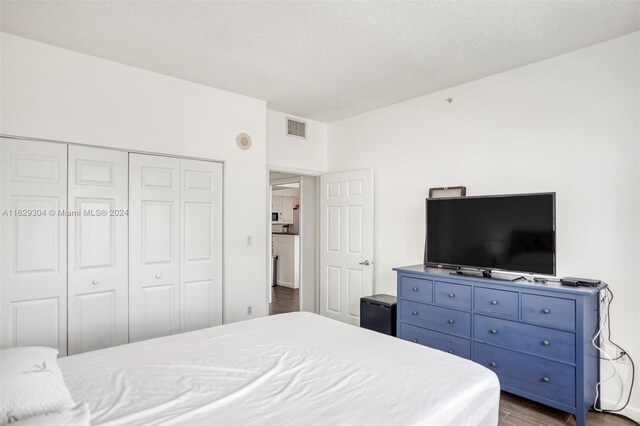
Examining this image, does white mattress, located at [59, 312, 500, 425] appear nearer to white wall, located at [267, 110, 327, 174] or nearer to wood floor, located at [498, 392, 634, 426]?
wood floor, located at [498, 392, 634, 426]

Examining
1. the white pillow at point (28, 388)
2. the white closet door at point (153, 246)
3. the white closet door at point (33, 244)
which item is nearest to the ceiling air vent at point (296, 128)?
the white closet door at point (153, 246)

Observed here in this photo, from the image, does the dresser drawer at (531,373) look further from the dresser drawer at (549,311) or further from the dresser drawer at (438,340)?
the dresser drawer at (549,311)

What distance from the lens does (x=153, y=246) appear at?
337 cm

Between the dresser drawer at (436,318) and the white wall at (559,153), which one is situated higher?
the white wall at (559,153)

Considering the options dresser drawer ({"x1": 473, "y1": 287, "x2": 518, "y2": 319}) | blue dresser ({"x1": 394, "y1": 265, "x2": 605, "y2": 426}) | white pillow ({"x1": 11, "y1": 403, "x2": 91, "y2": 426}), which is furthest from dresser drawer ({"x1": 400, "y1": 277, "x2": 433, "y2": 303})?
white pillow ({"x1": 11, "y1": 403, "x2": 91, "y2": 426})

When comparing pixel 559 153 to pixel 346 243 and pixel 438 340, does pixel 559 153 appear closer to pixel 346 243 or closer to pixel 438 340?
pixel 438 340

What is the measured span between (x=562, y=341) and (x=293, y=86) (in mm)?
3123

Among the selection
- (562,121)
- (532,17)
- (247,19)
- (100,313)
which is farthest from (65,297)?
(562,121)

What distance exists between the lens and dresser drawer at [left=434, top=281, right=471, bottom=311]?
301cm

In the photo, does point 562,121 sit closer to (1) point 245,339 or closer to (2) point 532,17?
(2) point 532,17

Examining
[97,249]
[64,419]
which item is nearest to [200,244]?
[97,249]

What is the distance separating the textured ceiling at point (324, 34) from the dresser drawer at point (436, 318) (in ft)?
7.01

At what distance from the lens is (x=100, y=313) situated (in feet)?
10.0

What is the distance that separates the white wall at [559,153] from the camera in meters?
2.64
